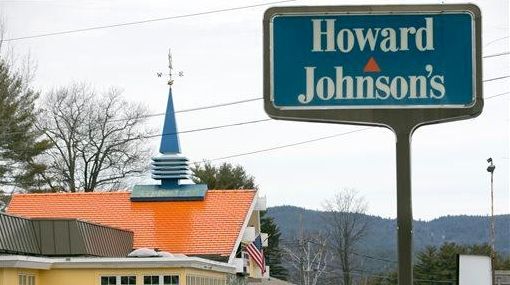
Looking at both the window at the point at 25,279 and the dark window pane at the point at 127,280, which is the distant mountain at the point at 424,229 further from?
the window at the point at 25,279

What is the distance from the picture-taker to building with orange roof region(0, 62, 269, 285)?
4903 cm

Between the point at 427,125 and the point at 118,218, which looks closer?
the point at 427,125

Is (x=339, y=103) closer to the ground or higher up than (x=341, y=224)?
closer to the ground

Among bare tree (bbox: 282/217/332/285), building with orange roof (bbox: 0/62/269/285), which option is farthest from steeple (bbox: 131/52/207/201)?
bare tree (bbox: 282/217/332/285)

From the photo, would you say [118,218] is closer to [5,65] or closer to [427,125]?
[5,65]

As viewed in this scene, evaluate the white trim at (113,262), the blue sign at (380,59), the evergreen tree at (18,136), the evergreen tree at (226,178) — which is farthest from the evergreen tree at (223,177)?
the blue sign at (380,59)

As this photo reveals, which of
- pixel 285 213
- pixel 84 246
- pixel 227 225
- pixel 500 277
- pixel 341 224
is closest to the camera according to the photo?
pixel 500 277

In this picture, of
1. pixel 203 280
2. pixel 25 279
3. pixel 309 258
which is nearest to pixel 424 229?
pixel 309 258

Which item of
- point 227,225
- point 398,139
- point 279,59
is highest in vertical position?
point 227,225

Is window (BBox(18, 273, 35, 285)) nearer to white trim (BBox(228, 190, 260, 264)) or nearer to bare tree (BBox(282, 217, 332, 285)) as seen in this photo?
white trim (BBox(228, 190, 260, 264))

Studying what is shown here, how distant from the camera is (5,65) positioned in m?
56.4

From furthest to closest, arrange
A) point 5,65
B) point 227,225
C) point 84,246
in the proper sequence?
point 5,65, point 227,225, point 84,246

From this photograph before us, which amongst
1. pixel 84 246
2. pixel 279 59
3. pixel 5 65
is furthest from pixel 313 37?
pixel 5 65

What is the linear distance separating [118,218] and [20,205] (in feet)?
13.8
